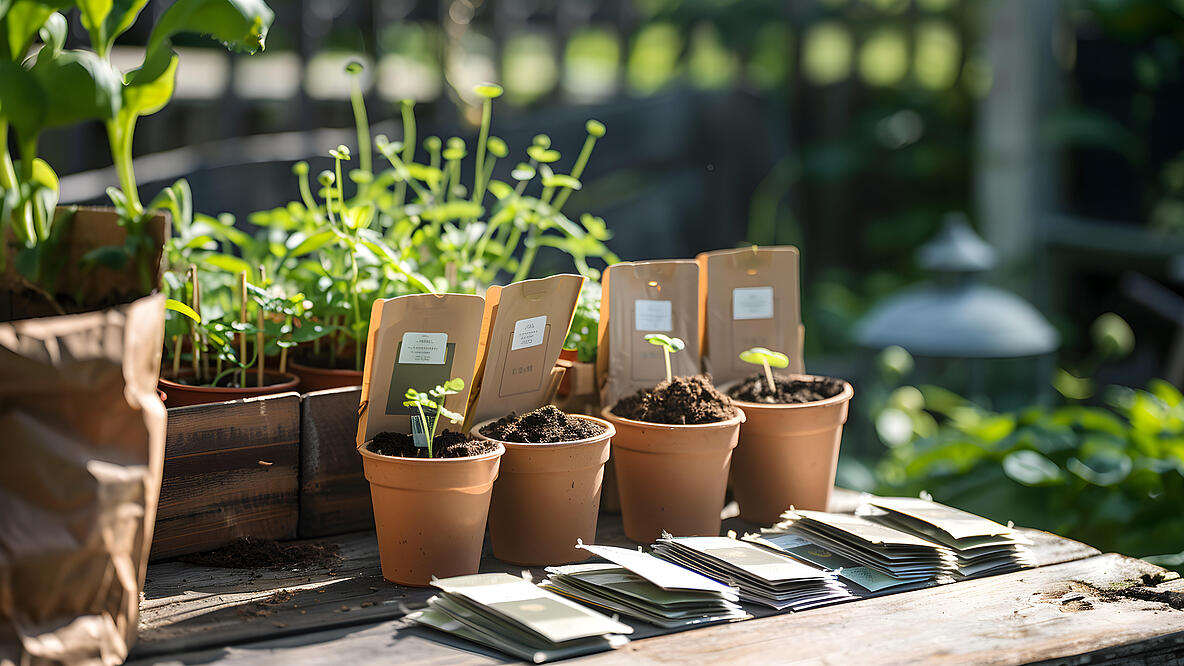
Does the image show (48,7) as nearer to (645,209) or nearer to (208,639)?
(208,639)

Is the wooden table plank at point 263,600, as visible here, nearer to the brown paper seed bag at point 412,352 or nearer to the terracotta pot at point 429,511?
the terracotta pot at point 429,511

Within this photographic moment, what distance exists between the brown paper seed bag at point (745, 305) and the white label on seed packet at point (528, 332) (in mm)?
302

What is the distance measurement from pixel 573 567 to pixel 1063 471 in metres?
1.10

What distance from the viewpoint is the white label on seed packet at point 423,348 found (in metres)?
1.14

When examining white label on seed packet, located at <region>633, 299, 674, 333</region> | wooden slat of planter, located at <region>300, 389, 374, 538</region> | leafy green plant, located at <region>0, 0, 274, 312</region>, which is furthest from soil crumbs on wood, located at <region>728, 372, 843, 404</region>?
leafy green plant, located at <region>0, 0, 274, 312</region>

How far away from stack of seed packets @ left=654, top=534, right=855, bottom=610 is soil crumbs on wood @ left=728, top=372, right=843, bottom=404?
254 millimetres

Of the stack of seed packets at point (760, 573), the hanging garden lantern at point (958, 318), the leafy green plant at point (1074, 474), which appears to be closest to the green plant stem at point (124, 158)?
the stack of seed packets at point (760, 573)

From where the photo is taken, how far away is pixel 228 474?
3.89ft

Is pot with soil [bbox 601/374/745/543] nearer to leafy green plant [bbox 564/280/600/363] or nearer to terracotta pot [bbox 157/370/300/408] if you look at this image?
leafy green plant [bbox 564/280/600/363]

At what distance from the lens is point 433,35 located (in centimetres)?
313

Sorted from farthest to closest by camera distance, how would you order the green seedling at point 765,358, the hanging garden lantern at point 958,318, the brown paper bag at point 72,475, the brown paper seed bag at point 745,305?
the hanging garden lantern at point 958,318
the brown paper seed bag at point 745,305
the green seedling at point 765,358
the brown paper bag at point 72,475

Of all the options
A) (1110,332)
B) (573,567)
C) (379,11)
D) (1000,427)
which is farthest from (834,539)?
(379,11)

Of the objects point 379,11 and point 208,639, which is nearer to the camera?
point 208,639

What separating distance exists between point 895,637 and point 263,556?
0.72 m
